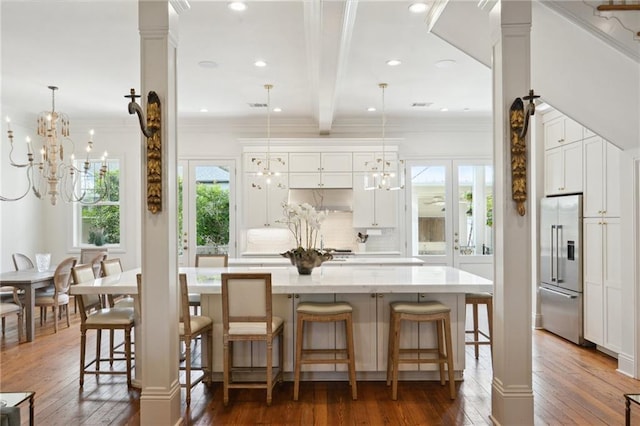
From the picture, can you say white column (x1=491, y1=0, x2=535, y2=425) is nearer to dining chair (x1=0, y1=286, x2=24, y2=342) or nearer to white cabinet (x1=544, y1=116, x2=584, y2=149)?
white cabinet (x1=544, y1=116, x2=584, y2=149)

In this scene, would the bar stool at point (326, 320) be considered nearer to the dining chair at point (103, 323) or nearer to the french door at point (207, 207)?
the dining chair at point (103, 323)

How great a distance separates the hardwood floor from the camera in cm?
301

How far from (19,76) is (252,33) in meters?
3.05

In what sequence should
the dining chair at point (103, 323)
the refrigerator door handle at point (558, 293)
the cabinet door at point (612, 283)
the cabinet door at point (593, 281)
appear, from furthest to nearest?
the refrigerator door handle at point (558, 293)
the cabinet door at point (593, 281)
the cabinet door at point (612, 283)
the dining chair at point (103, 323)

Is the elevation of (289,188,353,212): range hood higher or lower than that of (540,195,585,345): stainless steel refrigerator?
higher

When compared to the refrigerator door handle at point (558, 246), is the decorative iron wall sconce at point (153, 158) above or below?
above

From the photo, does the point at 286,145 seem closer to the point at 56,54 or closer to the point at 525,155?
the point at 56,54

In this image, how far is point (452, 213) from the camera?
729cm

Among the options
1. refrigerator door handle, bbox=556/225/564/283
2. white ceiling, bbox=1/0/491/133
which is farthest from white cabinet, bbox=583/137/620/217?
white ceiling, bbox=1/0/491/133

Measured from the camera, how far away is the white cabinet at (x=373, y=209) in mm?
6961

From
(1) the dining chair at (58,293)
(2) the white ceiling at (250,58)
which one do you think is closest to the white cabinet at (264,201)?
(2) the white ceiling at (250,58)

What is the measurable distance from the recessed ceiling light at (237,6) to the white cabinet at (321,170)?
3.64 metres

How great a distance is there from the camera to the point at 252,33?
3820 mm

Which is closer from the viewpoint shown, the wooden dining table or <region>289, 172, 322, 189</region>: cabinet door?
the wooden dining table
